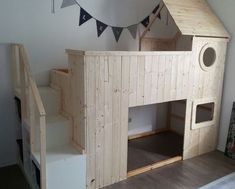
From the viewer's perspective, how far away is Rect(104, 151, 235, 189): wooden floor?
2.78m

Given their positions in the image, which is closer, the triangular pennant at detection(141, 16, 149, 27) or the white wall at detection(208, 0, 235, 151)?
the white wall at detection(208, 0, 235, 151)

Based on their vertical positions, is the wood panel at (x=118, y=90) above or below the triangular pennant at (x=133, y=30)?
below

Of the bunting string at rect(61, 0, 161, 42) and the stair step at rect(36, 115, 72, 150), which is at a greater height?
the bunting string at rect(61, 0, 161, 42)

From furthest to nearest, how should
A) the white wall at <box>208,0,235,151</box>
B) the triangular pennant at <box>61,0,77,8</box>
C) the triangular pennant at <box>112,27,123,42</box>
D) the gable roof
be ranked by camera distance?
the triangular pennant at <box>112,27,123,42</box>
the white wall at <box>208,0,235,151</box>
the triangular pennant at <box>61,0,77,8</box>
the gable roof

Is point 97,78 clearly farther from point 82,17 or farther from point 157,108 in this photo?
point 157,108

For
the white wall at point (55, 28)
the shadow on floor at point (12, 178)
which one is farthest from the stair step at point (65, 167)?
the white wall at point (55, 28)

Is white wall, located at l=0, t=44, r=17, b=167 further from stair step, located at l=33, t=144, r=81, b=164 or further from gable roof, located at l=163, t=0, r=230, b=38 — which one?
gable roof, located at l=163, t=0, r=230, b=38

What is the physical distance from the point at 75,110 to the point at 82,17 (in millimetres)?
1365

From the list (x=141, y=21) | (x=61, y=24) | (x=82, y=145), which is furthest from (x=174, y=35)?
(x=82, y=145)

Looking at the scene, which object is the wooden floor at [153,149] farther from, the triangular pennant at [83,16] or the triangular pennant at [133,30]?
the triangular pennant at [83,16]

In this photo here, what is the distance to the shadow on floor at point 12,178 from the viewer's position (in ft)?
8.98

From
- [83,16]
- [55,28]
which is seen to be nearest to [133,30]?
[83,16]

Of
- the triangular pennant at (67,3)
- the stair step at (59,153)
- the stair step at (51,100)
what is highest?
the triangular pennant at (67,3)

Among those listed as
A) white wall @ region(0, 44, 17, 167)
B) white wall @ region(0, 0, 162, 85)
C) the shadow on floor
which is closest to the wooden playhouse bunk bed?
white wall @ region(0, 0, 162, 85)
